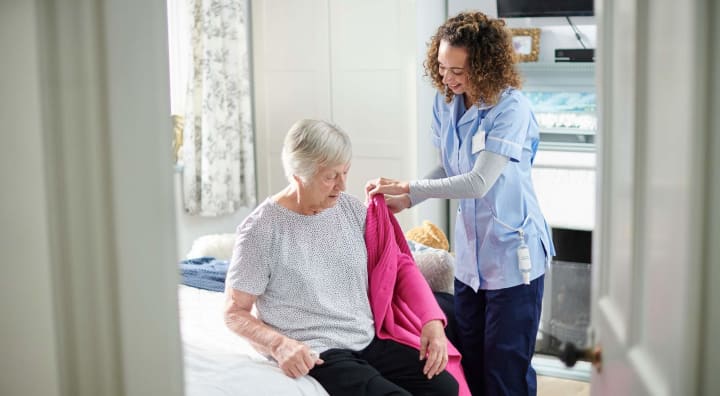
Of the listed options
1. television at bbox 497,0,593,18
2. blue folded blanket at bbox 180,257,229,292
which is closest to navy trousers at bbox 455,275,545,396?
blue folded blanket at bbox 180,257,229,292

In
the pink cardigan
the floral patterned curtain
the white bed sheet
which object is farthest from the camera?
the floral patterned curtain

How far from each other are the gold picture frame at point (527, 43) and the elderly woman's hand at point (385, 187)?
6.48 feet

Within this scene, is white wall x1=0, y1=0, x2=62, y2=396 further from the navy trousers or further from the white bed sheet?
the navy trousers

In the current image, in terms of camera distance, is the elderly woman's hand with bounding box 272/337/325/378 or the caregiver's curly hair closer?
the elderly woman's hand with bounding box 272/337/325/378

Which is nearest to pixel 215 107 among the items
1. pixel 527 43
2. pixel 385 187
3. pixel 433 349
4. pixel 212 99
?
pixel 212 99

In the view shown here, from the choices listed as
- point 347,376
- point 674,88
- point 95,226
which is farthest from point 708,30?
point 347,376

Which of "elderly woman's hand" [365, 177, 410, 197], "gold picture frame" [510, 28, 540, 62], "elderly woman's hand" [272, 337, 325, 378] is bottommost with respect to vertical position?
"elderly woman's hand" [272, 337, 325, 378]

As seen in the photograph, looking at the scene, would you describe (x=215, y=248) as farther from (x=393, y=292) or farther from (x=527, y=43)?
(x=527, y=43)

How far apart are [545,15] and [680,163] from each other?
3542mm

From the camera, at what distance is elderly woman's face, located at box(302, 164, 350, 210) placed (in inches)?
97.4

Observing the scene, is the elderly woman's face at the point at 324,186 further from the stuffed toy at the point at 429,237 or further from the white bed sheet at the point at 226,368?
the stuffed toy at the point at 429,237

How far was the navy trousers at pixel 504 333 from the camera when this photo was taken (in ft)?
8.89

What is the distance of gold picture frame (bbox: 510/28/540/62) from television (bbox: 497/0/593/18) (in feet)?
0.29

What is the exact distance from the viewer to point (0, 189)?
99 centimetres
